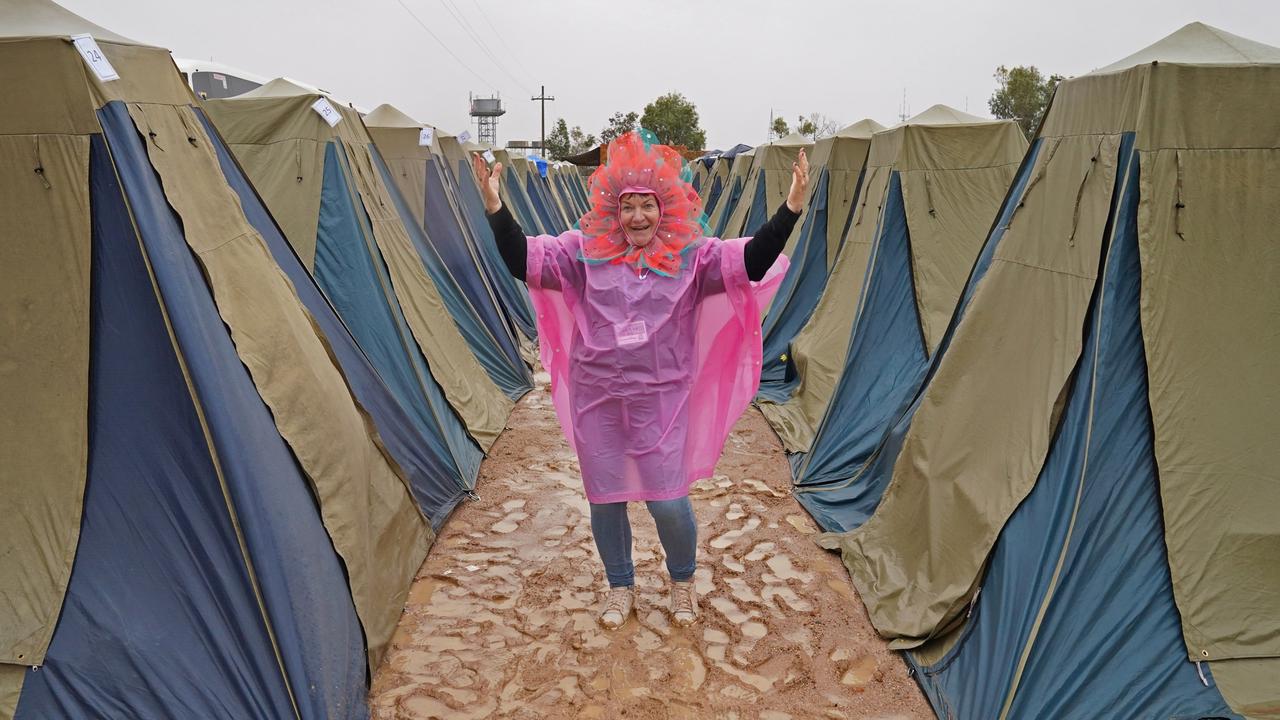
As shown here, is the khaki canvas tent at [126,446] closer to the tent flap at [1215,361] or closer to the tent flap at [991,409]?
the tent flap at [991,409]

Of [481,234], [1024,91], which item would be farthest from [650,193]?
[1024,91]

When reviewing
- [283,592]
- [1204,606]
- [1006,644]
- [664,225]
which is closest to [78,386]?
[283,592]

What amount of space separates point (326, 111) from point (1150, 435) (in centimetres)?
491

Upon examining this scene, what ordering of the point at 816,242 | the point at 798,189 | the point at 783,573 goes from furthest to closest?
the point at 816,242 < the point at 783,573 < the point at 798,189

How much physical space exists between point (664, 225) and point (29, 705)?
7.90 feet

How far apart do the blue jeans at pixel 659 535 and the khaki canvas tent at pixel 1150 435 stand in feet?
3.21

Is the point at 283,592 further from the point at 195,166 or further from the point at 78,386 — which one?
the point at 195,166

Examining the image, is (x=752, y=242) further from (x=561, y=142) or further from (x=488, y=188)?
(x=561, y=142)

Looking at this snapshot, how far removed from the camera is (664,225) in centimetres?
321

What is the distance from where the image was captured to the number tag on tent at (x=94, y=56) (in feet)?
8.40

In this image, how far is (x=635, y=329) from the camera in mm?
3135

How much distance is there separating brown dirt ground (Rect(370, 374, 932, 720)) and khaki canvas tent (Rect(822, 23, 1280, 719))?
1.42 ft

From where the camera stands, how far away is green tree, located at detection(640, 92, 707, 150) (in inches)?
1983

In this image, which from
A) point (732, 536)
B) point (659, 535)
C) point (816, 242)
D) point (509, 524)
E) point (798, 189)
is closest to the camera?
point (798, 189)
